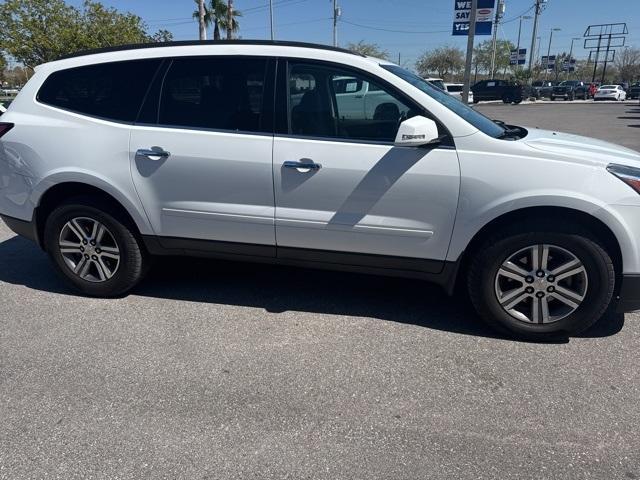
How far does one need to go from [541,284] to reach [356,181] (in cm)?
135

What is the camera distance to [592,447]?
7.59 feet

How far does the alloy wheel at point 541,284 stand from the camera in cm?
305

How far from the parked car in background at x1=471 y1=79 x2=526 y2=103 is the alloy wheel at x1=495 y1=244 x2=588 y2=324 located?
41.4 m

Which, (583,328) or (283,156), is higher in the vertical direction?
(283,156)

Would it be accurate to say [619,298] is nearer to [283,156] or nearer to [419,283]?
[419,283]

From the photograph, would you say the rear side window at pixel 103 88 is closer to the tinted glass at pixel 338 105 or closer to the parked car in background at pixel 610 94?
the tinted glass at pixel 338 105

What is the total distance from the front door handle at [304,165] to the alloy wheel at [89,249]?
5.12 feet

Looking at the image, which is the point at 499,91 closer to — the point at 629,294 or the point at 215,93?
the point at 629,294

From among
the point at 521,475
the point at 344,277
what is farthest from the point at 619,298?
the point at 344,277

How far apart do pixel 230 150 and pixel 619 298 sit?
266 centimetres

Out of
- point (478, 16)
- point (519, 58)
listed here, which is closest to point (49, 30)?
point (478, 16)

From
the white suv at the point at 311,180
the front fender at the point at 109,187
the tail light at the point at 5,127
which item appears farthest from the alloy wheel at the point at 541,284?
the tail light at the point at 5,127

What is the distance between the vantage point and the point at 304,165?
3.20 metres

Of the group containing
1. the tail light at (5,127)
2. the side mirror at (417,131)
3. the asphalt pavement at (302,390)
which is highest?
the side mirror at (417,131)
